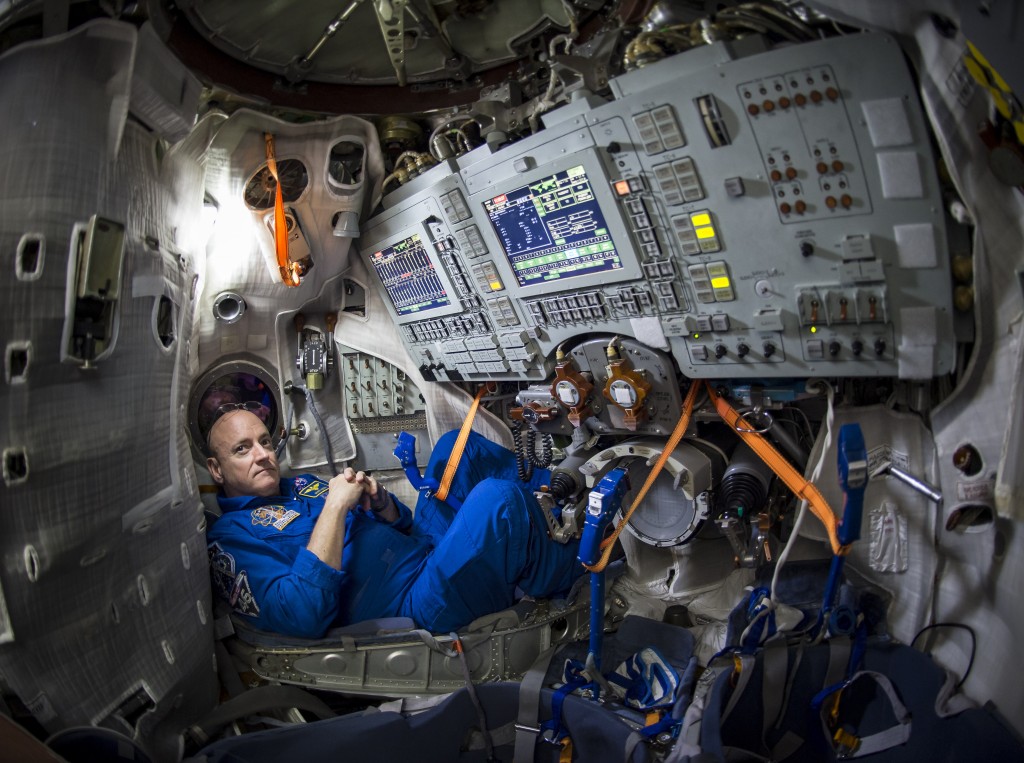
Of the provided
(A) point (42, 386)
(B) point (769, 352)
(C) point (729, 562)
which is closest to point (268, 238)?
(A) point (42, 386)

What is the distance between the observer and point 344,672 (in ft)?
9.41

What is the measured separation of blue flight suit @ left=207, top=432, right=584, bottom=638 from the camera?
9.21 ft

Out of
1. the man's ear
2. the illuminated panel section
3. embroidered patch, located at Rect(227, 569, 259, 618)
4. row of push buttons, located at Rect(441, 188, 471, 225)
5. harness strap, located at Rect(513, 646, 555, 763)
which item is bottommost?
harness strap, located at Rect(513, 646, 555, 763)

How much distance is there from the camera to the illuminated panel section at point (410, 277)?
356cm

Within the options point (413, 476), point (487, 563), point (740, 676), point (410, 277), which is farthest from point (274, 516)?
point (740, 676)

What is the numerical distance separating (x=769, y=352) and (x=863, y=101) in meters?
0.85

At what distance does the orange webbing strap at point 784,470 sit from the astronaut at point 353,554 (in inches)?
38.8

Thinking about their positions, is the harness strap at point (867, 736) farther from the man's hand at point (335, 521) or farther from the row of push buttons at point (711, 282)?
the man's hand at point (335, 521)

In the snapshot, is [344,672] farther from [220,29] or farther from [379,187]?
[220,29]

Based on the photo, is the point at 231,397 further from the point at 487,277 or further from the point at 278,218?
the point at 487,277

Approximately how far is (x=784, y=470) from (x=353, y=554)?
6.59 ft

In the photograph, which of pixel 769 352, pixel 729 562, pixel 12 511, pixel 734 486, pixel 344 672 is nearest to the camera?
pixel 12 511

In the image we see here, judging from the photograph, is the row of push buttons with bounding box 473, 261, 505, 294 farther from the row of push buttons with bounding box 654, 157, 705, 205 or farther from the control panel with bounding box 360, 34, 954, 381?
the row of push buttons with bounding box 654, 157, 705, 205

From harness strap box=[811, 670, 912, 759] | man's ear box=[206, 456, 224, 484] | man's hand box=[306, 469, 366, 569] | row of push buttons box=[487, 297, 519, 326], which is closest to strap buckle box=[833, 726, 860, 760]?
harness strap box=[811, 670, 912, 759]
